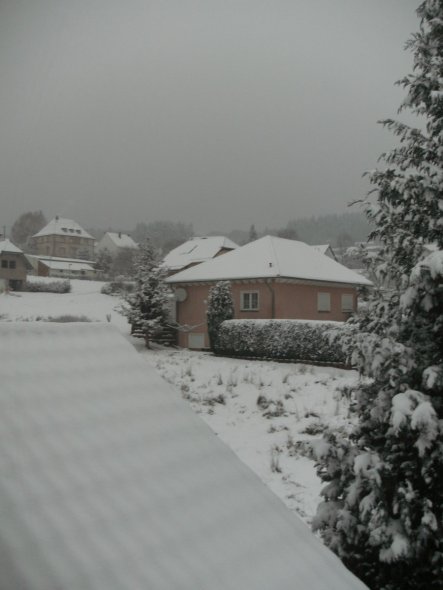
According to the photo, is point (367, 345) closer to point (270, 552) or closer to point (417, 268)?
point (417, 268)

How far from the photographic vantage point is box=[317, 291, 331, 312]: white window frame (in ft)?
87.8

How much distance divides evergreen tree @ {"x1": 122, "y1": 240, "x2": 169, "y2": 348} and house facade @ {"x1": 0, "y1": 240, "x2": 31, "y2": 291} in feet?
80.3

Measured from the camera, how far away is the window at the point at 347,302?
28.2 meters

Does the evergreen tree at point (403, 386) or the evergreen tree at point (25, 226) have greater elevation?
the evergreen tree at point (25, 226)

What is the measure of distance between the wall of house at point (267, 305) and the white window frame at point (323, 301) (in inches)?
6.1

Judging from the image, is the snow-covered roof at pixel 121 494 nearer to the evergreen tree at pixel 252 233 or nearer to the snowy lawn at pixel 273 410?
the snowy lawn at pixel 273 410

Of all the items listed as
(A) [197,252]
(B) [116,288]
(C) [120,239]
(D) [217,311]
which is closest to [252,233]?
(C) [120,239]

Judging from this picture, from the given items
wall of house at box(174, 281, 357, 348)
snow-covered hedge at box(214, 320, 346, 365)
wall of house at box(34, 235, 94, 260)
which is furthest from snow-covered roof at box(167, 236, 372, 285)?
wall of house at box(34, 235, 94, 260)

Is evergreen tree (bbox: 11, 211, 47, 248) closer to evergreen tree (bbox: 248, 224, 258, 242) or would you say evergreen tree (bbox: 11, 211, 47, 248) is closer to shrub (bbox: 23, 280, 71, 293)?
shrub (bbox: 23, 280, 71, 293)

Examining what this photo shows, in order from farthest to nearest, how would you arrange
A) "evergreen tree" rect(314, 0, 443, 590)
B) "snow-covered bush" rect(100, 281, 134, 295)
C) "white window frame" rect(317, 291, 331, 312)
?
"snow-covered bush" rect(100, 281, 134, 295) < "white window frame" rect(317, 291, 331, 312) < "evergreen tree" rect(314, 0, 443, 590)

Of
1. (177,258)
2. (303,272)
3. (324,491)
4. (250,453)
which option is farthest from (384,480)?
(177,258)

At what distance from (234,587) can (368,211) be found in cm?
421

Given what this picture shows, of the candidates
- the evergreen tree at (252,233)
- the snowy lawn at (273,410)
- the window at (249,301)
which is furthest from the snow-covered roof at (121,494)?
the evergreen tree at (252,233)

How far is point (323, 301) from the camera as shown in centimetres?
2706
